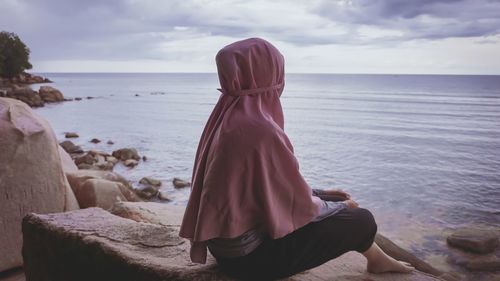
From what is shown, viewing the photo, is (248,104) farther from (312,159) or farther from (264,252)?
(312,159)

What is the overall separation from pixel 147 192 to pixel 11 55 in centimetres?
4650

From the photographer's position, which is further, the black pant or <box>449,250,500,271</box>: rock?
<box>449,250,500,271</box>: rock

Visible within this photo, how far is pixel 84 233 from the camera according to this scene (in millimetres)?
3072

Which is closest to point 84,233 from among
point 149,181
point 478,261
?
point 478,261

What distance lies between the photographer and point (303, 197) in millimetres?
2217

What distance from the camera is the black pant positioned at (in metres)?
2.29

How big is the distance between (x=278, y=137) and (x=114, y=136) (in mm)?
17310

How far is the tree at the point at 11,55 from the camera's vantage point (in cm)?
4555

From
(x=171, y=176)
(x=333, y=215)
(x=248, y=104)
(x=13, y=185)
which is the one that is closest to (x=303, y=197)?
(x=333, y=215)

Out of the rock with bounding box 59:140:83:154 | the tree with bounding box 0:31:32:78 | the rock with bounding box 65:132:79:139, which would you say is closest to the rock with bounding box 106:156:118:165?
the rock with bounding box 59:140:83:154

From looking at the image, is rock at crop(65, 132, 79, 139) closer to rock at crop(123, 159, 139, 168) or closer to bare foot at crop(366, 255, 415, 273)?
rock at crop(123, 159, 139, 168)

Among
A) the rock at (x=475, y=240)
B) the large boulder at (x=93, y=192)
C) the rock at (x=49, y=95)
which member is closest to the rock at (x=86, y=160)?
the large boulder at (x=93, y=192)

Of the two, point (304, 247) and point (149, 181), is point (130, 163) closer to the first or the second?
point (149, 181)

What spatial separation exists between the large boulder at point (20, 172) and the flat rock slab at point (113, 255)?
91 centimetres
